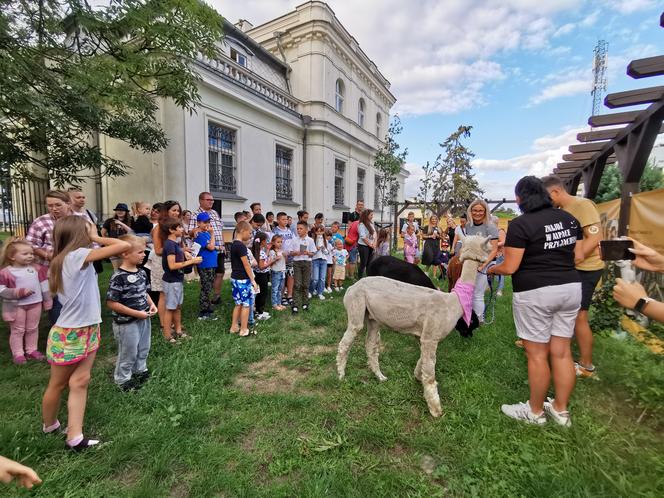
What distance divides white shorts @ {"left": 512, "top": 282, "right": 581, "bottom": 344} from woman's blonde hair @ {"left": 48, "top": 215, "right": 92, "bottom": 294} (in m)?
3.65

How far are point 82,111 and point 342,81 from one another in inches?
674

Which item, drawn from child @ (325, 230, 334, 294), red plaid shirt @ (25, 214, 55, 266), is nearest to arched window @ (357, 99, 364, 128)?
child @ (325, 230, 334, 294)

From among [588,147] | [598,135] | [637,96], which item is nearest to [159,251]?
[637,96]

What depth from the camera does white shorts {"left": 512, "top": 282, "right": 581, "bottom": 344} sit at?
2543 mm

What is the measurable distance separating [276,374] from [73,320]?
212 cm

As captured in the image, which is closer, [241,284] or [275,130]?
[241,284]

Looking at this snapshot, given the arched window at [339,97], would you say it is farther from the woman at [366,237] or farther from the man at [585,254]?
the man at [585,254]

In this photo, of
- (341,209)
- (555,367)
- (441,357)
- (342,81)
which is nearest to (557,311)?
(555,367)

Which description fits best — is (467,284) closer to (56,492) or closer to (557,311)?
(557,311)

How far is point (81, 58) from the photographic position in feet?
13.3

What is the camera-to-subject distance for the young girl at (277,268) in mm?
5926

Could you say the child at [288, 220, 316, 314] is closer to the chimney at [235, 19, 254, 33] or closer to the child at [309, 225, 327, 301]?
the child at [309, 225, 327, 301]

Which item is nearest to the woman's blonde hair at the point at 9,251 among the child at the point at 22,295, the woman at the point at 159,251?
the child at the point at 22,295

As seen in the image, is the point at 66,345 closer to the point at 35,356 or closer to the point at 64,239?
the point at 64,239
